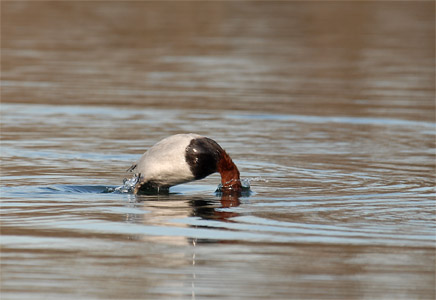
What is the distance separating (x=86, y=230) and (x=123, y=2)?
103 feet

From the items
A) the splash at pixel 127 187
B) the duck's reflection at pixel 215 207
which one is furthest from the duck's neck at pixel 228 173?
the splash at pixel 127 187

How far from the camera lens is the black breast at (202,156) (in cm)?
939

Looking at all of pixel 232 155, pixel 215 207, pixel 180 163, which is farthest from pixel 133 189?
pixel 232 155

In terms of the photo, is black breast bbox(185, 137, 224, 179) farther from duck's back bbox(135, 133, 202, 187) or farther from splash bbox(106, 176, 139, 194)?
splash bbox(106, 176, 139, 194)

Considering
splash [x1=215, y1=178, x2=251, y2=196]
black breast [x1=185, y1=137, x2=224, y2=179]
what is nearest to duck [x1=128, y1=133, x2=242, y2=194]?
black breast [x1=185, y1=137, x2=224, y2=179]

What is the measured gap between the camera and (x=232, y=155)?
1248 centimetres

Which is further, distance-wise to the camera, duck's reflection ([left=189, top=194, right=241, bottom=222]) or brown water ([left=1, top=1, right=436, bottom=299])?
duck's reflection ([left=189, top=194, right=241, bottom=222])

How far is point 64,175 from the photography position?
35.4 ft

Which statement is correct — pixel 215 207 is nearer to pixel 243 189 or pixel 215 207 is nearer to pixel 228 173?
pixel 228 173

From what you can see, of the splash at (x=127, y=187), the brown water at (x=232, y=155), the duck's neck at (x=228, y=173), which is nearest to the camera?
the brown water at (x=232, y=155)

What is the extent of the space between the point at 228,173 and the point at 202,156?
44 cm

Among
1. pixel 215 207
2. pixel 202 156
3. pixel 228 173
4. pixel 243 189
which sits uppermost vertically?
pixel 202 156

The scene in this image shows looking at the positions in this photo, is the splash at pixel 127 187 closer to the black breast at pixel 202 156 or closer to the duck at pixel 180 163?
→ the duck at pixel 180 163

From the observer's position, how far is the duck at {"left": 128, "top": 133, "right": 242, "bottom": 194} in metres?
9.39
